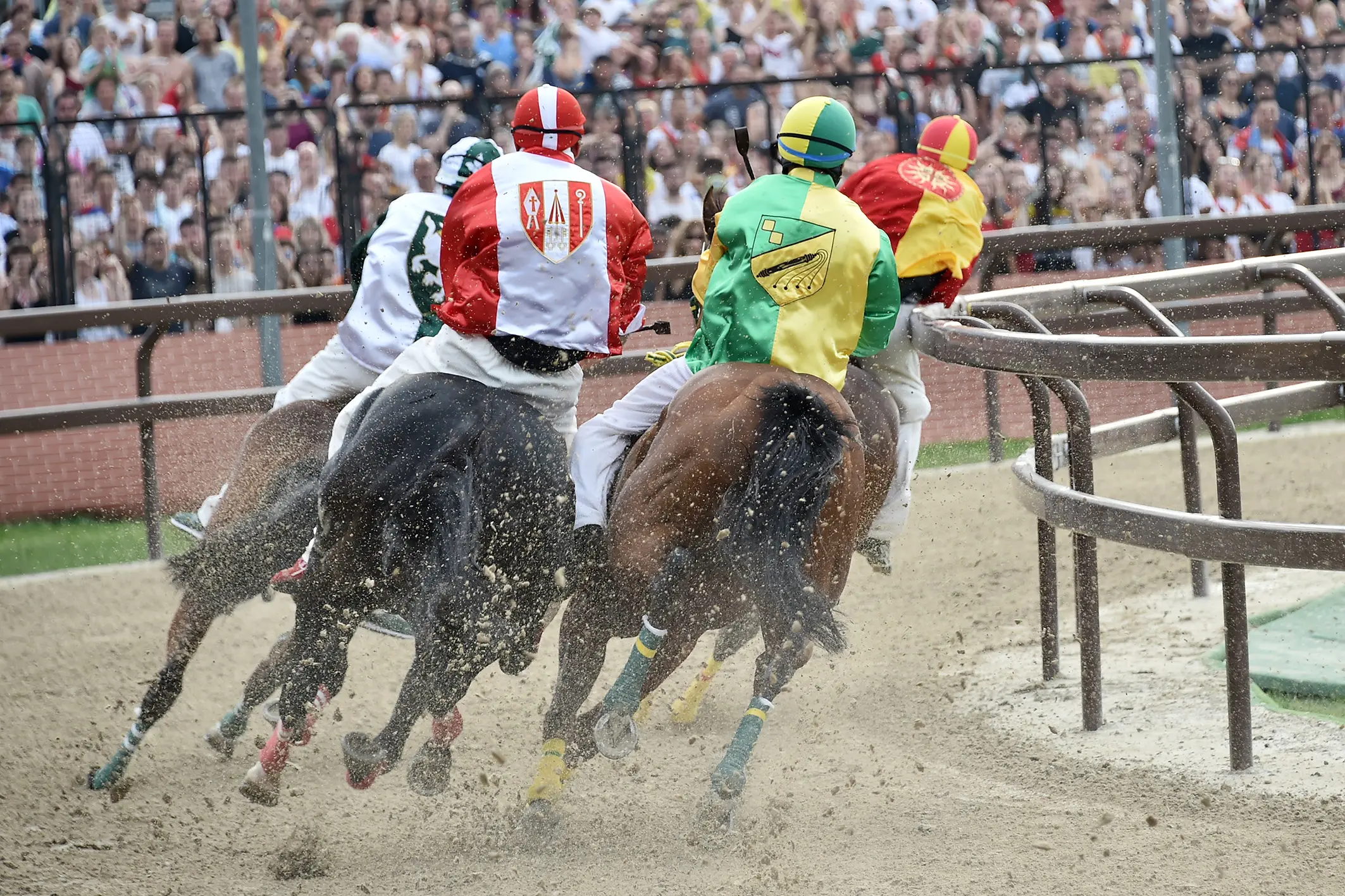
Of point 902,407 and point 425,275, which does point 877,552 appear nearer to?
point 902,407

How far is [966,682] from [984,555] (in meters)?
1.61

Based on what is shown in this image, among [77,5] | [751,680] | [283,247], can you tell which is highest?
[77,5]

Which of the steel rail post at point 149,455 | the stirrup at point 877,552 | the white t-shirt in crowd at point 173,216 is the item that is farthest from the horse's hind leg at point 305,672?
the white t-shirt in crowd at point 173,216

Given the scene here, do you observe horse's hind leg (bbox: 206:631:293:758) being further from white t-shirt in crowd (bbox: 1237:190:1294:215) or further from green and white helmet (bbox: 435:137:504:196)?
white t-shirt in crowd (bbox: 1237:190:1294:215)

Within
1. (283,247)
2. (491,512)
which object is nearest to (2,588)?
(283,247)

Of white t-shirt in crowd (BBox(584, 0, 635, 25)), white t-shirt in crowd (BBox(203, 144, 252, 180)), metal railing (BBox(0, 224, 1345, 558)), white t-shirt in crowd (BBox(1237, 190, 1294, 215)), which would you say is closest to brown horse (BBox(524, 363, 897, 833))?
metal railing (BBox(0, 224, 1345, 558))

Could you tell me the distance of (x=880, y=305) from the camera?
14.3 feet

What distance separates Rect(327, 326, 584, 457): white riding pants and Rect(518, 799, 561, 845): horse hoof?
3.32ft

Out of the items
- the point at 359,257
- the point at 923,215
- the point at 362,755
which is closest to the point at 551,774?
the point at 362,755

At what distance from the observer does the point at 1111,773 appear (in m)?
4.19

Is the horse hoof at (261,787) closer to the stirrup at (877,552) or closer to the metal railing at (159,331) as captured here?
the stirrup at (877,552)

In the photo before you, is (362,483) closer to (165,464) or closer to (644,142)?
(165,464)

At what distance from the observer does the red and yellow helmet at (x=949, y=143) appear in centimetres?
569

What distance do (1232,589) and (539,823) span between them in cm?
185
